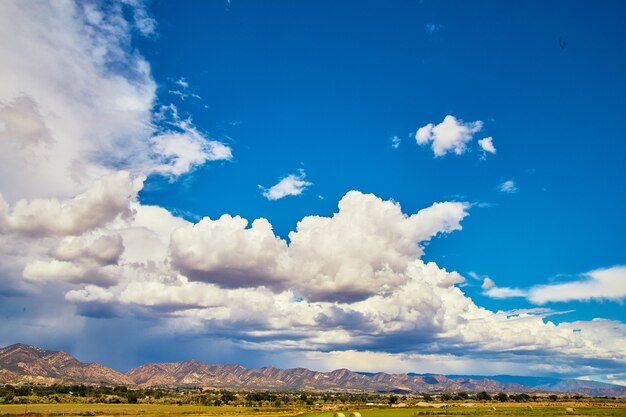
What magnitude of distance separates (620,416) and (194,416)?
112642 millimetres

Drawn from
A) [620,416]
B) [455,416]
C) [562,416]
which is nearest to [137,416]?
[455,416]

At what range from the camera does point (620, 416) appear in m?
118

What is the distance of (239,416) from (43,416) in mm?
53000

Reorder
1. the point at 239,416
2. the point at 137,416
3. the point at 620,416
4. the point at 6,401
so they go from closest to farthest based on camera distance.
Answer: the point at 620,416 → the point at 137,416 → the point at 239,416 → the point at 6,401

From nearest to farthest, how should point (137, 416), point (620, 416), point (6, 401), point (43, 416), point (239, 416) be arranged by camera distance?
1. point (620, 416)
2. point (43, 416)
3. point (137, 416)
4. point (239, 416)
5. point (6, 401)

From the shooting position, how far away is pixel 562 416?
422ft

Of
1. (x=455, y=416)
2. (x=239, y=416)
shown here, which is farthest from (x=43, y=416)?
(x=455, y=416)

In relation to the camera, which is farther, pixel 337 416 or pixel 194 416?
pixel 194 416

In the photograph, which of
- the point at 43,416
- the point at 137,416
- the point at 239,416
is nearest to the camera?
the point at 43,416

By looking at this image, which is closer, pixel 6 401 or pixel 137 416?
pixel 137 416

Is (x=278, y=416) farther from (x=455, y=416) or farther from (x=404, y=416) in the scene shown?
(x=455, y=416)

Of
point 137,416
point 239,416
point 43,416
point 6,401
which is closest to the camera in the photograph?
point 43,416

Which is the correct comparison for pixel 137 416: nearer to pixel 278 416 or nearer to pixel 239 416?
pixel 239 416

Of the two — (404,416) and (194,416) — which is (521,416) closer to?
(404,416)
